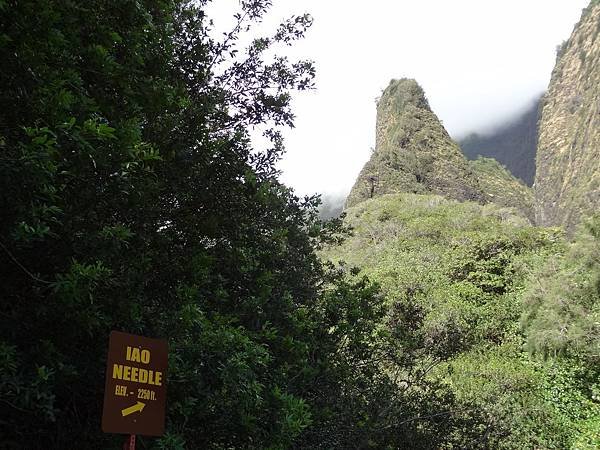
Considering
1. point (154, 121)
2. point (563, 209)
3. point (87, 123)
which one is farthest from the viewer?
point (563, 209)

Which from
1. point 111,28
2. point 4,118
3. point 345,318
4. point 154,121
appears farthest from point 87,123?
point 345,318

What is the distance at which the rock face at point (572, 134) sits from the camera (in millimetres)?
37438

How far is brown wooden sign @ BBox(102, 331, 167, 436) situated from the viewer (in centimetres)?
262

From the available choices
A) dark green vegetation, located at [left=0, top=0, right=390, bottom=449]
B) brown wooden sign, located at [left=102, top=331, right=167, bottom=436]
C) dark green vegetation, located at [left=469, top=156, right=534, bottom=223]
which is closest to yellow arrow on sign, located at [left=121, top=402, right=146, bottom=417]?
brown wooden sign, located at [left=102, top=331, right=167, bottom=436]

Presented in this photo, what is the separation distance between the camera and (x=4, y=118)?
3.36 m

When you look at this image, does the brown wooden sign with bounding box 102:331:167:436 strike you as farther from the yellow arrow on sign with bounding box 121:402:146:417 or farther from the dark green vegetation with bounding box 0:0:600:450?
the dark green vegetation with bounding box 0:0:600:450

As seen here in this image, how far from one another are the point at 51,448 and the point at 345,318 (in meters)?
4.55

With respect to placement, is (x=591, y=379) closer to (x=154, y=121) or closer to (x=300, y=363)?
(x=300, y=363)

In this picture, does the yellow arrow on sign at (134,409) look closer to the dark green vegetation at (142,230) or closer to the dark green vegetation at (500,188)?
the dark green vegetation at (142,230)

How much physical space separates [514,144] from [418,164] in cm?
3616

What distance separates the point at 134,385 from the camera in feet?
9.04

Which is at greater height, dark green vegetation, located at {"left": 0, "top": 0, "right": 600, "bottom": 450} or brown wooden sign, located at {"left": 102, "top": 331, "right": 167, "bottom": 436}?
dark green vegetation, located at {"left": 0, "top": 0, "right": 600, "bottom": 450}

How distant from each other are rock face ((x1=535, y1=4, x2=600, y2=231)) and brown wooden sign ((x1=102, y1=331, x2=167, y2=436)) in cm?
3544

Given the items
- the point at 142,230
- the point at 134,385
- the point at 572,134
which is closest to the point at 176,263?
the point at 142,230
